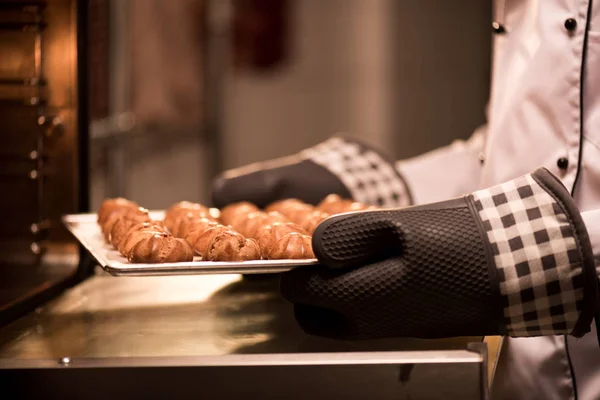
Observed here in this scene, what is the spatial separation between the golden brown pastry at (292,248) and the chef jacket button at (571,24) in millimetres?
492

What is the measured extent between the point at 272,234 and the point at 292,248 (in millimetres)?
44

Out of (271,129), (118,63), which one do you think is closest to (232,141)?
(271,129)

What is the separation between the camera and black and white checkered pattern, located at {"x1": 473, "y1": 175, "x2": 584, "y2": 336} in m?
0.82

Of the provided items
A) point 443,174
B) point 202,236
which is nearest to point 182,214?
point 202,236

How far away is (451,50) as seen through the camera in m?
4.16

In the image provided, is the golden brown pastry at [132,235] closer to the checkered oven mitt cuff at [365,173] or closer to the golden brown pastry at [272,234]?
the golden brown pastry at [272,234]

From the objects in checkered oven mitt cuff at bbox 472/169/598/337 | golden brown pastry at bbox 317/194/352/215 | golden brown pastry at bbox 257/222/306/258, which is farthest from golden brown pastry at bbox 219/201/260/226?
checkered oven mitt cuff at bbox 472/169/598/337

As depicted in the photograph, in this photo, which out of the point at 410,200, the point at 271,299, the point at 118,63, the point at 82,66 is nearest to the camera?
the point at 271,299

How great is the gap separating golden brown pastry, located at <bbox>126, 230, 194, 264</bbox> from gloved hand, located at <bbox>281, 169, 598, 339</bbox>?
15 centimetres

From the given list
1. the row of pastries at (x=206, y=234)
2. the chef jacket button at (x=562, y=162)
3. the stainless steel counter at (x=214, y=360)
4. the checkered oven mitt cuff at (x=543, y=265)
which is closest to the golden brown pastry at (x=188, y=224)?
the row of pastries at (x=206, y=234)

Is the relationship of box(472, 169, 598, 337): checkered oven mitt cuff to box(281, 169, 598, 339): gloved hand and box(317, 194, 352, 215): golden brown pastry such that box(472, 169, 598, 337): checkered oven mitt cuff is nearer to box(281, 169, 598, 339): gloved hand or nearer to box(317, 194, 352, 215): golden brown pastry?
box(281, 169, 598, 339): gloved hand

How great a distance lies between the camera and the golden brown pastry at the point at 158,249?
0.89m

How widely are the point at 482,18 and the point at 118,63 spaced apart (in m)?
2.05

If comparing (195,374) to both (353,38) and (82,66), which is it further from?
(353,38)
